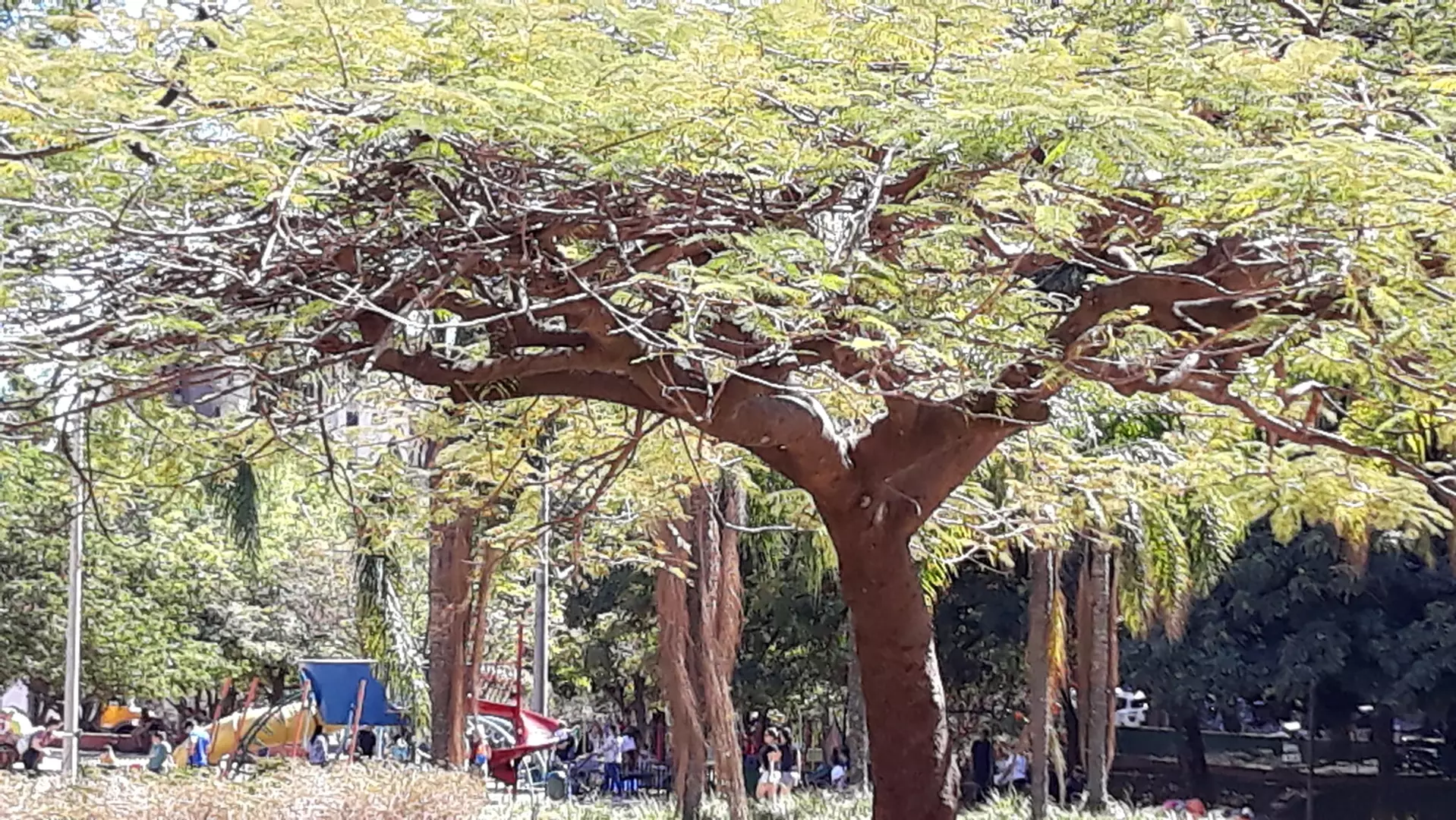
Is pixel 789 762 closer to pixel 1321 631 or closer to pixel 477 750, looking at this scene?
pixel 477 750

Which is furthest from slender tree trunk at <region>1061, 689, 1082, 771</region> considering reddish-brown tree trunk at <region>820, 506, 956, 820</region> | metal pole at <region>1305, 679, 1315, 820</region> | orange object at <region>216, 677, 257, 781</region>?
reddish-brown tree trunk at <region>820, 506, 956, 820</region>

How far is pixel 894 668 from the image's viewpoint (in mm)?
9781

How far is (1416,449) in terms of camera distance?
9688 mm

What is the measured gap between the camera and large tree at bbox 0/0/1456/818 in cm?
648

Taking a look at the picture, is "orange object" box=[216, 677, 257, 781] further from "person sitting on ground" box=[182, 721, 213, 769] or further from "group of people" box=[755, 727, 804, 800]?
"group of people" box=[755, 727, 804, 800]

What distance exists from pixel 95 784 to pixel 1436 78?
28.2 feet

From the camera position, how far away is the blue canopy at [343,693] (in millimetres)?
26031

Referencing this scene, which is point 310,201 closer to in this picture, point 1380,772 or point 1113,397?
point 1113,397

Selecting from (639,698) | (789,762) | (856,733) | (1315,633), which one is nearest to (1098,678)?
(856,733)

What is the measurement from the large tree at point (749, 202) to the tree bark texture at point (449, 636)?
6.68m

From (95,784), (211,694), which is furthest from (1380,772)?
(211,694)

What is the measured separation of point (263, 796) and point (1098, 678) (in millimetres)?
9714

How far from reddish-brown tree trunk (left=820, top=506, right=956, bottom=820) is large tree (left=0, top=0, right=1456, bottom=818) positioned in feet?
2.81

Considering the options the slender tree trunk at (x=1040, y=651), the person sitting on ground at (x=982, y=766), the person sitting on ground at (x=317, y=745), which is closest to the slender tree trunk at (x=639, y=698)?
the person sitting on ground at (x=317, y=745)
